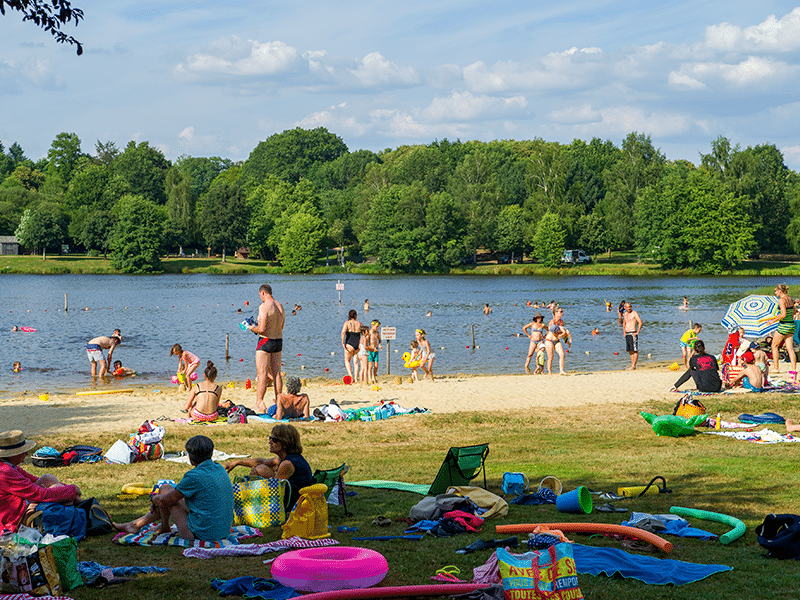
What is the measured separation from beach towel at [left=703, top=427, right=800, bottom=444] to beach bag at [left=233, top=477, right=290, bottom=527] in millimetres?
7018

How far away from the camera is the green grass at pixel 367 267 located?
80062mm

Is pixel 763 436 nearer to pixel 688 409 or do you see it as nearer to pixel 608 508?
pixel 688 409

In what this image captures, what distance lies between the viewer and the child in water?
59.2 feet

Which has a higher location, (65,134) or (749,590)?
(65,134)

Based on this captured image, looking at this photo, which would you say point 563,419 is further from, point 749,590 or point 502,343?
point 502,343

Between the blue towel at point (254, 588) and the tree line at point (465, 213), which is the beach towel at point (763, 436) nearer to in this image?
the blue towel at point (254, 588)

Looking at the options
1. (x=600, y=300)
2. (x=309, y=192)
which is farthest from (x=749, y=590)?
(x=309, y=192)

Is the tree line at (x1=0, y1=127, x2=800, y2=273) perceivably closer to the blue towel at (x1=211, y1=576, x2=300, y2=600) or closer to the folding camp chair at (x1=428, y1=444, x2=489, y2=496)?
the folding camp chair at (x1=428, y1=444, x2=489, y2=496)

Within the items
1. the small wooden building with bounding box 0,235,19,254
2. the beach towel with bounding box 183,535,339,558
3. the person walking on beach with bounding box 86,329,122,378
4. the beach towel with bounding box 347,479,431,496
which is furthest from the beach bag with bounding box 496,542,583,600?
the small wooden building with bounding box 0,235,19,254

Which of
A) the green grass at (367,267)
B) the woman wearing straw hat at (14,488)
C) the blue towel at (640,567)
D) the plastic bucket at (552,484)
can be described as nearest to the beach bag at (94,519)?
the woman wearing straw hat at (14,488)

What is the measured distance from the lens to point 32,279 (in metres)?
78.6

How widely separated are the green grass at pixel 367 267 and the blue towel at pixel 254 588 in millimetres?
76776

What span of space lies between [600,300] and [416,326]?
18.3 m

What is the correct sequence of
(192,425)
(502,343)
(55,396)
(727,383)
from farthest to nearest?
(502,343) → (55,396) → (727,383) → (192,425)
